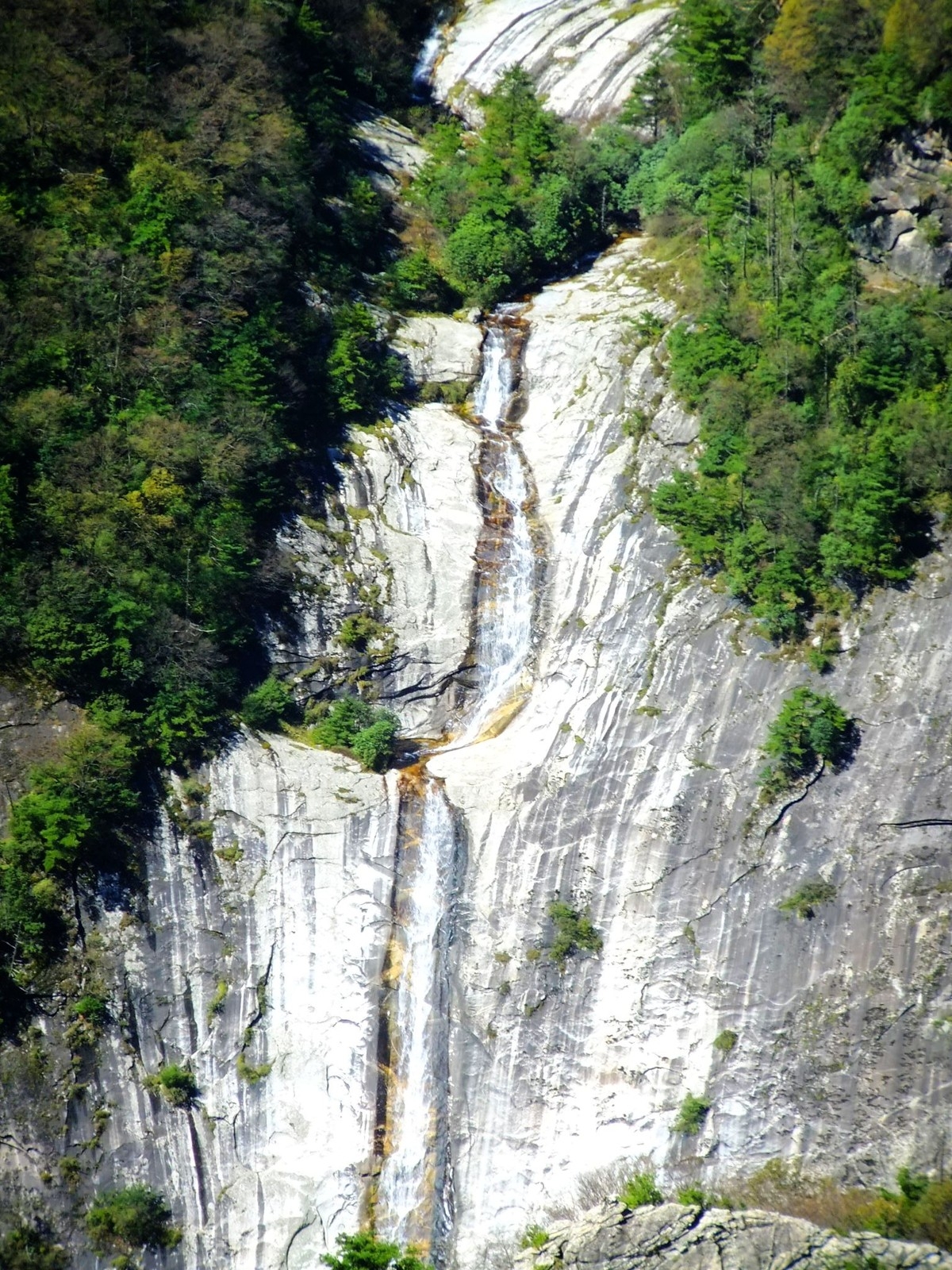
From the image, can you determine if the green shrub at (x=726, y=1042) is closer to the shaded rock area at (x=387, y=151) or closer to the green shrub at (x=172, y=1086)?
the green shrub at (x=172, y=1086)

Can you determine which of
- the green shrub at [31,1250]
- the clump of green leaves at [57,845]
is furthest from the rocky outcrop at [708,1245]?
the clump of green leaves at [57,845]

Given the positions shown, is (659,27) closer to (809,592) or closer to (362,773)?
(809,592)

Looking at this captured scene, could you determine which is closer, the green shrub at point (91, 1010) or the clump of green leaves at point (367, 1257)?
the clump of green leaves at point (367, 1257)

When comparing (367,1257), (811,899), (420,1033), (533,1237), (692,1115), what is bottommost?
(533,1237)

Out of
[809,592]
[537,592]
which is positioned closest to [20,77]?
[537,592]

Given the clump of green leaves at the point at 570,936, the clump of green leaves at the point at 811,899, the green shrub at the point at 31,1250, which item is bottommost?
the green shrub at the point at 31,1250

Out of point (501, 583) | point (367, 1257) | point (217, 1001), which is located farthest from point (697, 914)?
point (217, 1001)

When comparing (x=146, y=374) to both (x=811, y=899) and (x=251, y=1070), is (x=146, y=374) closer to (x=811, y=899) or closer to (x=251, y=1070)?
(x=251, y=1070)
